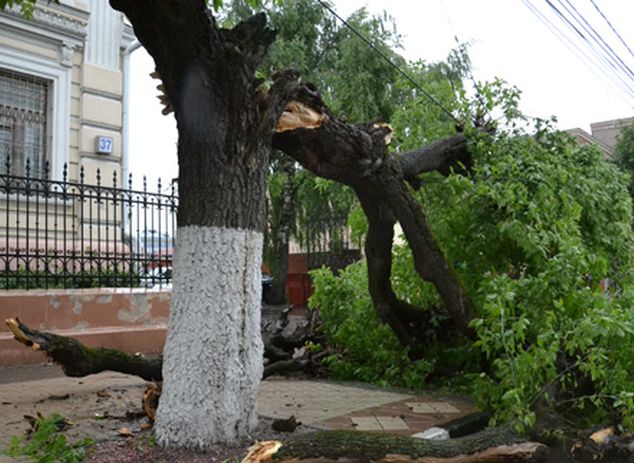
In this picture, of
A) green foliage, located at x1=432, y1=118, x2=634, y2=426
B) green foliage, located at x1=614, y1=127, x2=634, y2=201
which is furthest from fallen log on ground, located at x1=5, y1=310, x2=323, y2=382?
green foliage, located at x1=614, y1=127, x2=634, y2=201

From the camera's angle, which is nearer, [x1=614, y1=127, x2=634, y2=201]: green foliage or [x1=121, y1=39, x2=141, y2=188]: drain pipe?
[x1=121, y1=39, x2=141, y2=188]: drain pipe

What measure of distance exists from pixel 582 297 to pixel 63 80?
9.94 m

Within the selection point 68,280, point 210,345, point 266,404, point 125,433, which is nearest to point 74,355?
point 125,433

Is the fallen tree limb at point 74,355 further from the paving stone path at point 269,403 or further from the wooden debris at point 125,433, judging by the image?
the wooden debris at point 125,433

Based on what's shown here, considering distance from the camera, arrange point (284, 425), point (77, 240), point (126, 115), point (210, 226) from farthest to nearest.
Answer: point (126, 115) < point (77, 240) < point (284, 425) < point (210, 226)

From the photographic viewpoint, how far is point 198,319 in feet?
13.7

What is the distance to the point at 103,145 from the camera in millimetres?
11805

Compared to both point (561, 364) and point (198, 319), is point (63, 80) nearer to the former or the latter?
point (198, 319)

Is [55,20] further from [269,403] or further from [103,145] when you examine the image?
[269,403]

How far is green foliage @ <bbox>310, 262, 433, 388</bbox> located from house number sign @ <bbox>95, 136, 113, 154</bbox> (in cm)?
560

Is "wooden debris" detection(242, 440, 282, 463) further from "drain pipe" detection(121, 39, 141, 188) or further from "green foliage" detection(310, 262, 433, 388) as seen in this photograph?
"drain pipe" detection(121, 39, 141, 188)

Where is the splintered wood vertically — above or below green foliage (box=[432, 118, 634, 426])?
above

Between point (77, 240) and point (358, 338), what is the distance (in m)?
5.52

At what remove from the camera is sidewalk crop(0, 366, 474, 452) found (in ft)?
17.4
